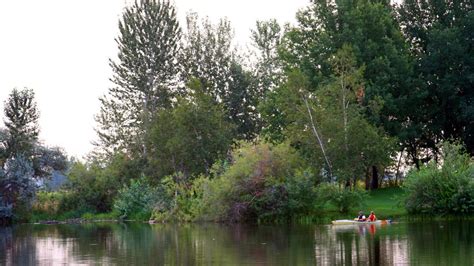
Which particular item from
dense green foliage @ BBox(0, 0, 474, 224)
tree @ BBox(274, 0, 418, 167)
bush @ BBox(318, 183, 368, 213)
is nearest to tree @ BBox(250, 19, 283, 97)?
dense green foliage @ BBox(0, 0, 474, 224)

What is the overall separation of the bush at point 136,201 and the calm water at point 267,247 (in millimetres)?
18120

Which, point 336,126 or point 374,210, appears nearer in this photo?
point 374,210

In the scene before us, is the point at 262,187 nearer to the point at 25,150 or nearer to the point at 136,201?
the point at 136,201

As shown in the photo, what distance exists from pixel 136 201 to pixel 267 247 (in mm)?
35297

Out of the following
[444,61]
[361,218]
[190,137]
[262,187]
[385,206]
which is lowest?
[361,218]

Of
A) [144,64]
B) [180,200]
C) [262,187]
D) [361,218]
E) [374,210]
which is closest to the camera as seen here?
[361,218]

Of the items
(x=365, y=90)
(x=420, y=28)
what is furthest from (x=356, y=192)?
(x=420, y=28)

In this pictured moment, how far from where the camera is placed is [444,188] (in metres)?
44.6

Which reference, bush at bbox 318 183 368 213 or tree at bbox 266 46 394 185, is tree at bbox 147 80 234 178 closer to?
tree at bbox 266 46 394 185

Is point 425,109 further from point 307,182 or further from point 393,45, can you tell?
point 307,182

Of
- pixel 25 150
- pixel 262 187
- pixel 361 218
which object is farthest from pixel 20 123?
pixel 361 218

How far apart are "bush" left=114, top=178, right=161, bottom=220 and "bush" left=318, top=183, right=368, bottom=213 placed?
1772 cm

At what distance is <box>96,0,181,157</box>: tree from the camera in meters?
77.5

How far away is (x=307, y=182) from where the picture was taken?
49.0m
